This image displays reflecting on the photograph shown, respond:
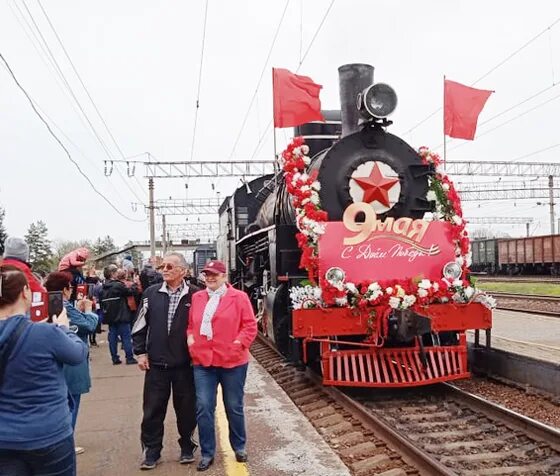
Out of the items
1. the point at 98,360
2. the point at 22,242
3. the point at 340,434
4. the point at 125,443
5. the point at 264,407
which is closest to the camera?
the point at 22,242

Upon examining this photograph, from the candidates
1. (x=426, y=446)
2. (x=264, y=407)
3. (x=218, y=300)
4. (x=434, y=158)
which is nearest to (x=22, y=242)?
(x=218, y=300)

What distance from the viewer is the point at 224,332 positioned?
4.47m

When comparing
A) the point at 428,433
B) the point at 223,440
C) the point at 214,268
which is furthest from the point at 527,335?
the point at 214,268

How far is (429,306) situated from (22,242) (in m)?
4.33

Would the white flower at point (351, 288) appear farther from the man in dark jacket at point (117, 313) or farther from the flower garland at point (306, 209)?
the man in dark jacket at point (117, 313)

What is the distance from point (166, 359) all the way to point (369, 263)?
325 cm

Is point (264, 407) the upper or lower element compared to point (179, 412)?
lower

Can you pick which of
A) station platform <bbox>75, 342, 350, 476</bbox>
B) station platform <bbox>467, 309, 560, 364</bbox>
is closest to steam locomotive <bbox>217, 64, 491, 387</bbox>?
station platform <bbox>75, 342, 350, 476</bbox>

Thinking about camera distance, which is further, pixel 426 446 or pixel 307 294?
pixel 307 294

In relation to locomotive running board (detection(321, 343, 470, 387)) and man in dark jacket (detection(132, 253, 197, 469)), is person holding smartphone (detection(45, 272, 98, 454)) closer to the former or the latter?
man in dark jacket (detection(132, 253, 197, 469))

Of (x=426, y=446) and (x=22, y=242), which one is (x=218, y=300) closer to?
(x=22, y=242)

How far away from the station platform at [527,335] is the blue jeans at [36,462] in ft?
19.9

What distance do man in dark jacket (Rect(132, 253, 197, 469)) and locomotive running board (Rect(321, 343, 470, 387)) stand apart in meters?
2.38

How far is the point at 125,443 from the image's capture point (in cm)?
512
